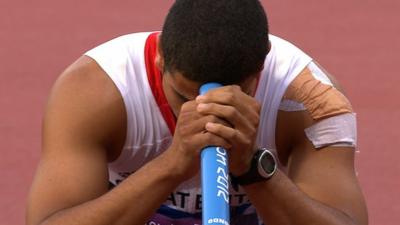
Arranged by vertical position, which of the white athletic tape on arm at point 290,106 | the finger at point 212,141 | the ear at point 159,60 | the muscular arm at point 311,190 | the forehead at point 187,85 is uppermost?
the ear at point 159,60

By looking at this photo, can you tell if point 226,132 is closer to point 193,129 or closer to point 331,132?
point 193,129

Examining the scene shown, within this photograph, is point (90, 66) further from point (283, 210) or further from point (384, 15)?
point (384, 15)

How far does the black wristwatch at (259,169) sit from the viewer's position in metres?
2.94

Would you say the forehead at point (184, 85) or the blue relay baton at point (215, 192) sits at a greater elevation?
the forehead at point (184, 85)

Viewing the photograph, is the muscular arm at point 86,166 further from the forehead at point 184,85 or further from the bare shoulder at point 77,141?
the forehead at point 184,85

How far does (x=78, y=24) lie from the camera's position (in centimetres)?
761

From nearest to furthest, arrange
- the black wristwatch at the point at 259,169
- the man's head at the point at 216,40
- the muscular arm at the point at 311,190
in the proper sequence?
the man's head at the point at 216,40 → the black wristwatch at the point at 259,169 → the muscular arm at the point at 311,190

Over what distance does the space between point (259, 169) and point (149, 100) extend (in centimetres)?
44

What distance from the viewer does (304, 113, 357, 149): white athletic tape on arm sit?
Result: 3279mm

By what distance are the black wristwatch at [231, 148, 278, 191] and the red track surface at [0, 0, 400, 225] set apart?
8.32 ft

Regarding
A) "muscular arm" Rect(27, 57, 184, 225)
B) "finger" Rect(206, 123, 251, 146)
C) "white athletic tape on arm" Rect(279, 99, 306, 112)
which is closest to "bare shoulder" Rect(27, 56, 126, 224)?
"muscular arm" Rect(27, 57, 184, 225)

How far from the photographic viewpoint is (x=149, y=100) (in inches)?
127

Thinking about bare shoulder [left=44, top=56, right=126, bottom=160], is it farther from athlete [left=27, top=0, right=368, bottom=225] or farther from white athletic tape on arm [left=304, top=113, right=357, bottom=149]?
white athletic tape on arm [left=304, top=113, right=357, bottom=149]

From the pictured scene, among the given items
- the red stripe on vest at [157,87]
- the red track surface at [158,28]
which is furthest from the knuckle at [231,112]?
the red track surface at [158,28]
